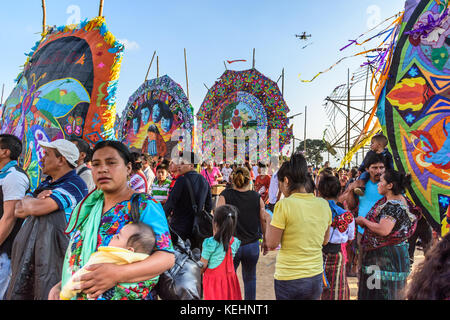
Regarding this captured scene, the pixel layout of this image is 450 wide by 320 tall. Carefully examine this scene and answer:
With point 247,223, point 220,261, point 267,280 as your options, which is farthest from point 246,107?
point 220,261

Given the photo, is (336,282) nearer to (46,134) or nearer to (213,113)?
(46,134)

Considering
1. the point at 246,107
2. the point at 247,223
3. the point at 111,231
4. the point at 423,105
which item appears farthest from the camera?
the point at 246,107

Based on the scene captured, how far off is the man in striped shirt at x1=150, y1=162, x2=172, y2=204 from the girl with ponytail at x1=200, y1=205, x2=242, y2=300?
2.20 metres

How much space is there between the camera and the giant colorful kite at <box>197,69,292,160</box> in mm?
15406

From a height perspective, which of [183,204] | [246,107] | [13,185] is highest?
[246,107]

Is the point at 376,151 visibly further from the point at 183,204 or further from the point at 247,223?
the point at 183,204

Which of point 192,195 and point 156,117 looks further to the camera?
point 156,117

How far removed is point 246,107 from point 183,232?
1266 cm

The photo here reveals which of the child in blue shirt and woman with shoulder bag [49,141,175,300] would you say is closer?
woman with shoulder bag [49,141,175,300]

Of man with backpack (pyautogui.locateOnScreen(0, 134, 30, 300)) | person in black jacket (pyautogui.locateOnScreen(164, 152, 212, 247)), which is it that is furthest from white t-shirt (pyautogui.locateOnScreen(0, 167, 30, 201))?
person in black jacket (pyautogui.locateOnScreen(164, 152, 212, 247))

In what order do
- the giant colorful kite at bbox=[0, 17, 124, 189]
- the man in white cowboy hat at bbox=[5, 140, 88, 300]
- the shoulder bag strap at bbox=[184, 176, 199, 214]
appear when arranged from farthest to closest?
1. the giant colorful kite at bbox=[0, 17, 124, 189]
2. the shoulder bag strap at bbox=[184, 176, 199, 214]
3. the man in white cowboy hat at bbox=[5, 140, 88, 300]

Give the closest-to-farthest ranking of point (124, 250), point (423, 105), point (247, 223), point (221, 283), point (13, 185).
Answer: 1. point (124, 250)
2. point (13, 185)
3. point (423, 105)
4. point (221, 283)
5. point (247, 223)

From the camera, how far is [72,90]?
4738 millimetres

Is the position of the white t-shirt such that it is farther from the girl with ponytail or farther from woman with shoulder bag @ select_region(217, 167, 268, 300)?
woman with shoulder bag @ select_region(217, 167, 268, 300)
